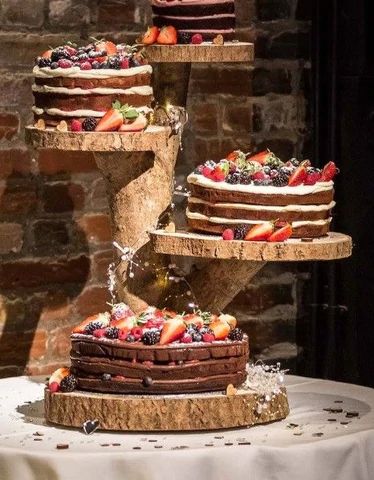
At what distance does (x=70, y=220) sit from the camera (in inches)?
169

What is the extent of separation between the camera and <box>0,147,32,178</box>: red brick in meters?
4.16

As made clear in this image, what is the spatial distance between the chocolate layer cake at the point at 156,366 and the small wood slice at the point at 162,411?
0.07 feet

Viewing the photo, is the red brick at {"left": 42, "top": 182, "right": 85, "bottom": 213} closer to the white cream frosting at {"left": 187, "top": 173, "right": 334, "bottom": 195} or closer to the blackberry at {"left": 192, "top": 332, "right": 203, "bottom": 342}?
the white cream frosting at {"left": 187, "top": 173, "right": 334, "bottom": 195}

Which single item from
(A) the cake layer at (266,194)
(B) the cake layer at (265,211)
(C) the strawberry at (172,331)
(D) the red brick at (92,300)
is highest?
(A) the cake layer at (266,194)

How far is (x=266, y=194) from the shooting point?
3365 millimetres

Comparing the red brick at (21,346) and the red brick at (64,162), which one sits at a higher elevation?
the red brick at (64,162)

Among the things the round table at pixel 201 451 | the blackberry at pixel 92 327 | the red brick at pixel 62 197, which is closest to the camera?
the round table at pixel 201 451

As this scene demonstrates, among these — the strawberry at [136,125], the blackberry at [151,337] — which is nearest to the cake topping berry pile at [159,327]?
the blackberry at [151,337]

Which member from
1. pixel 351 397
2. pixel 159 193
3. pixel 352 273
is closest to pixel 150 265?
pixel 159 193

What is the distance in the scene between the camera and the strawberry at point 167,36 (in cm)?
349

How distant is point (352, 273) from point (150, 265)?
111 centimetres

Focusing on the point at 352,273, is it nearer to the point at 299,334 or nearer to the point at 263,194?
the point at 299,334

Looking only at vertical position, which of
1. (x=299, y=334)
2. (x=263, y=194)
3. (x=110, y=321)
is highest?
(x=263, y=194)

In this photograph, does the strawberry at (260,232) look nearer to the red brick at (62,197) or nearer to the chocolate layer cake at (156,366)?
the chocolate layer cake at (156,366)
